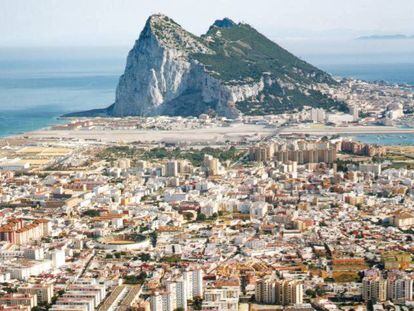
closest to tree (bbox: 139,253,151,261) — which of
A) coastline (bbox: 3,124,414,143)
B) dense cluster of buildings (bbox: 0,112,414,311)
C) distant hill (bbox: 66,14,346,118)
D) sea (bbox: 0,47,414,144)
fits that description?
dense cluster of buildings (bbox: 0,112,414,311)

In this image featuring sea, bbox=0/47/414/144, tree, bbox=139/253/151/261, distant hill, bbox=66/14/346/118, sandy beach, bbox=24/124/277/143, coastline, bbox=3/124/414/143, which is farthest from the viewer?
distant hill, bbox=66/14/346/118

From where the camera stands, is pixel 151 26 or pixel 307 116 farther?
pixel 151 26

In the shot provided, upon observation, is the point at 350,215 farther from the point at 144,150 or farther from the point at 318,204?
the point at 144,150

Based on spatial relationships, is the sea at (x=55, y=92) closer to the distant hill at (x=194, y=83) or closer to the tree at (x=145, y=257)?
the distant hill at (x=194, y=83)

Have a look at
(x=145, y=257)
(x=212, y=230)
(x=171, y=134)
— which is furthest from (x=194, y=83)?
(x=145, y=257)

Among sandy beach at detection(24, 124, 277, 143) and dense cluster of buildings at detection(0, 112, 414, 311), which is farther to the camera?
sandy beach at detection(24, 124, 277, 143)

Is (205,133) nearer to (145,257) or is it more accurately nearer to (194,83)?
(194,83)

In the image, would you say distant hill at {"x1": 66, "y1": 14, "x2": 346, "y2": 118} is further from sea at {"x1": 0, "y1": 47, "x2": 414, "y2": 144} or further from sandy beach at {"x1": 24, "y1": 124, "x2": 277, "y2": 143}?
sandy beach at {"x1": 24, "y1": 124, "x2": 277, "y2": 143}

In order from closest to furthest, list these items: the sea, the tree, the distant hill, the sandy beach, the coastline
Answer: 1. the tree
2. the sandy beach
3. the coastline
4. the sea
5. the distant hill

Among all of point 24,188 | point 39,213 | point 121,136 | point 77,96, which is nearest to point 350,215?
point 39,213
